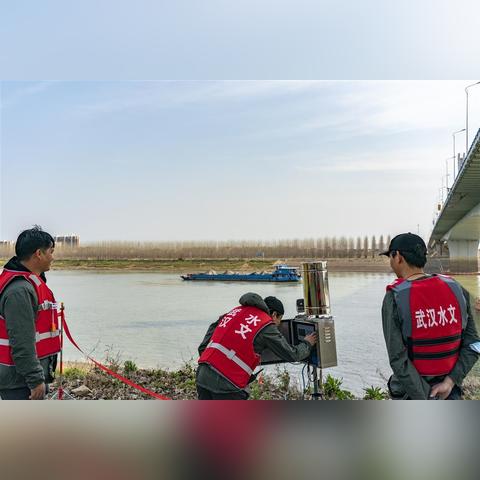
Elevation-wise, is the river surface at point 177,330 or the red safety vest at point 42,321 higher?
the red safety vest at point 42,321

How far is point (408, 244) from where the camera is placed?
70.9 inches

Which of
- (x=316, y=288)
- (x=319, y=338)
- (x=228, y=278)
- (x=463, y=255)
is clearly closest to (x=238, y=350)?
(x=319, y=338)

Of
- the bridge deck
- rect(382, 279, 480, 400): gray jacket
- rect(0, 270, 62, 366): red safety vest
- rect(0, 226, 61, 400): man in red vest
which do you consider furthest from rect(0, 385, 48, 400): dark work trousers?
the bridge deck

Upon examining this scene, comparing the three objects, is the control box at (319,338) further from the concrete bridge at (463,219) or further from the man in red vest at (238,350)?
the concrete bridge at (463,219)

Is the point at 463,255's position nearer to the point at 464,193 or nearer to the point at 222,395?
the point at 464,193

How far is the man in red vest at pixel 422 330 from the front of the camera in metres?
1.73

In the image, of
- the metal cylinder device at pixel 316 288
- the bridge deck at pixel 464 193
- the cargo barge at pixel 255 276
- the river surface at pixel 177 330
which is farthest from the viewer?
the cargo barge at pixel 255 276

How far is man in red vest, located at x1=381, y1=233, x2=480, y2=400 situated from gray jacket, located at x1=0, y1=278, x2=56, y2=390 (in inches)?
50.5

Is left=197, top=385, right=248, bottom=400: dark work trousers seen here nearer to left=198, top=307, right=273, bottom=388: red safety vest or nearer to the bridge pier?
left=198, top=307, right=273, bottom=388: red safety vest

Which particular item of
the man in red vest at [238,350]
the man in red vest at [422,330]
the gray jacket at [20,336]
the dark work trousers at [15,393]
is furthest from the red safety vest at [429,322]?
the dark work trousers at [15,393]

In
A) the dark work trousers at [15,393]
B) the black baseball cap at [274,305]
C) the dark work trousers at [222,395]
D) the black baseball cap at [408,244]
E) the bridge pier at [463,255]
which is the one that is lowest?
the bridge pier at [463,255]

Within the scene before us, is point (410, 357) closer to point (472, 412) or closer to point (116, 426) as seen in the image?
point (472, 412)

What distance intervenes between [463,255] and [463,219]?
30.2ft

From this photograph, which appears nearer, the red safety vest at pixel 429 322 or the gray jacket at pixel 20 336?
the red safety vest at pixel 429 322
